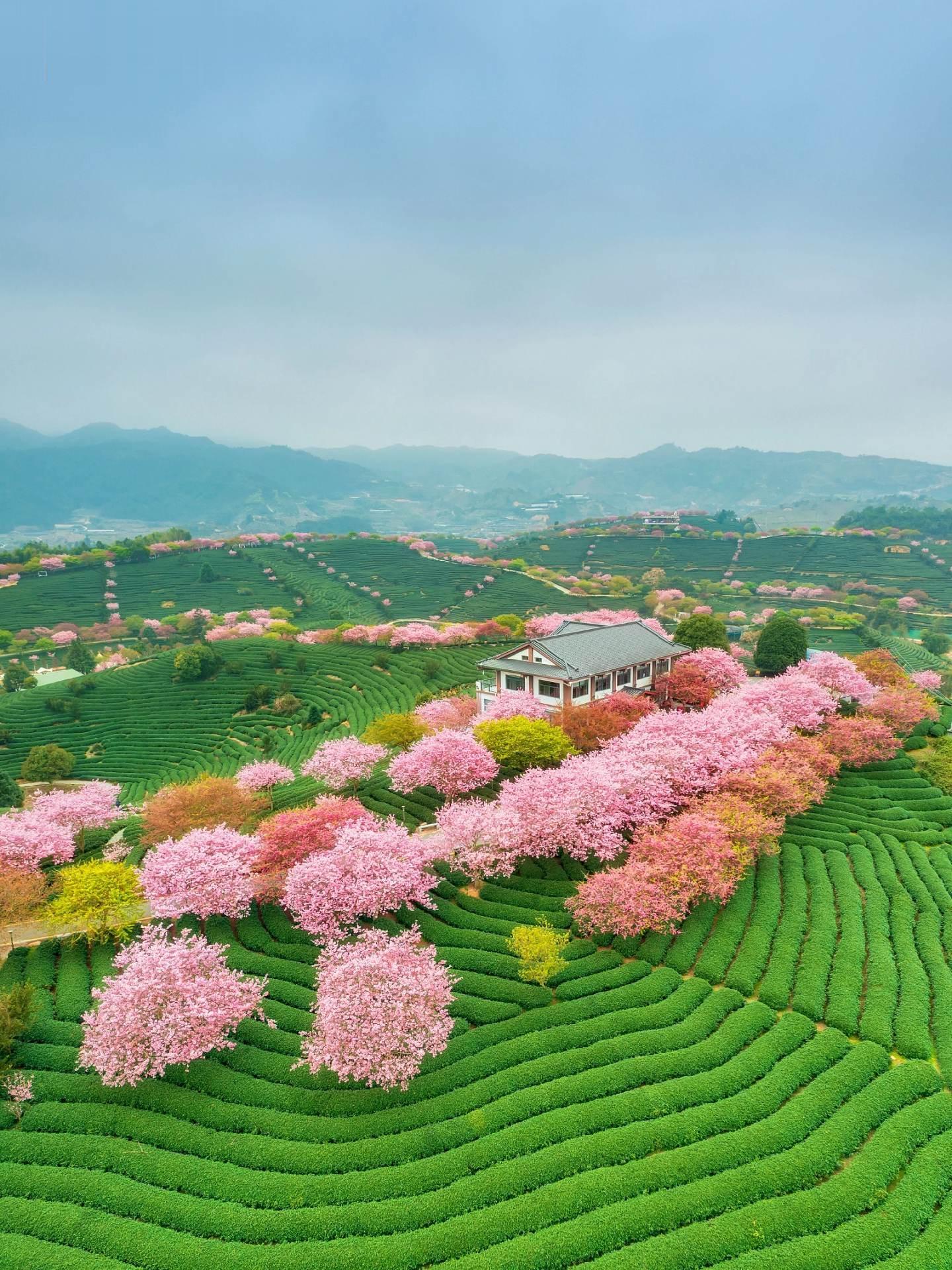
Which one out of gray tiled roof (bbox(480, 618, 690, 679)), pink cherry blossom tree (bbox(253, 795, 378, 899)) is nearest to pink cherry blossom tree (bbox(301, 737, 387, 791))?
pink cherry blossom tree (bbox(253, 795, 378, 899))

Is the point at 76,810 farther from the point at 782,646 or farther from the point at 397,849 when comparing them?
the point at 782,646

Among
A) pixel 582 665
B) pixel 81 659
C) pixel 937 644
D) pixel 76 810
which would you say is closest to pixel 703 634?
pixel 582 665

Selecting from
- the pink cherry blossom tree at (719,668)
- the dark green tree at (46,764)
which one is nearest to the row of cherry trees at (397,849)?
the pink cherry blossom tree at (719,668)

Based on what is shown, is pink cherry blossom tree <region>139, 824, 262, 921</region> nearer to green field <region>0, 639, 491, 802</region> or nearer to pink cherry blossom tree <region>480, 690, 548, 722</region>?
pink cherry blossom tree <region>480, 690, 548, 722</region>

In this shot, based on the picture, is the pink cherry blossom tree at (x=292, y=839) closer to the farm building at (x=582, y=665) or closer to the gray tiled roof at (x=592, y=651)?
the farm building at (x=582, y=665)

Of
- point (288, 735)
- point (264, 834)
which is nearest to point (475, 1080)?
point (264, 834)
